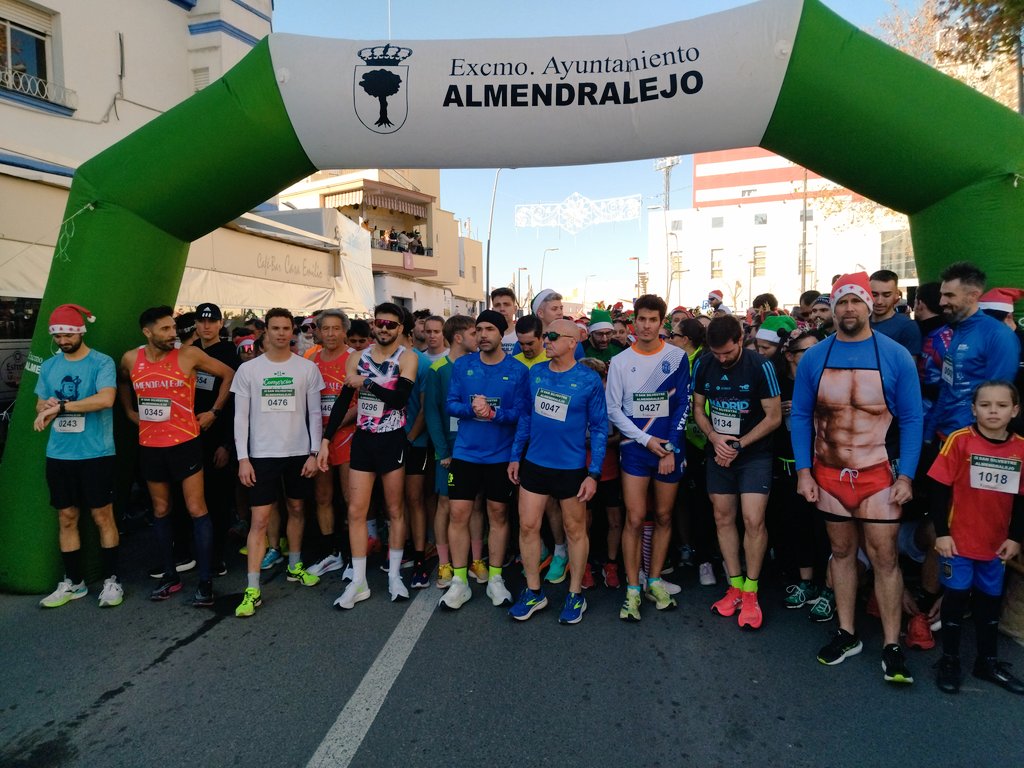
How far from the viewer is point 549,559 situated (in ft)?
16.0

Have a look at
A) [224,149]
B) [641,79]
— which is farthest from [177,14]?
[641,79]

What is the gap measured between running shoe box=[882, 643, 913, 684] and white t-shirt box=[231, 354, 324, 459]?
3.87 m

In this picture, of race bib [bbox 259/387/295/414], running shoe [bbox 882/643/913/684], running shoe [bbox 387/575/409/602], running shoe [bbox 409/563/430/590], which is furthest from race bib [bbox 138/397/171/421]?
running shoe [bbox 882/643/913/684]

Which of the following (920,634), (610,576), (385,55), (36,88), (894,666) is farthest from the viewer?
(36,88)

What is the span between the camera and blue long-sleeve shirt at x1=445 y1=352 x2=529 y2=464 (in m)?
4.10

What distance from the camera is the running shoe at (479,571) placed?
4.44 metres

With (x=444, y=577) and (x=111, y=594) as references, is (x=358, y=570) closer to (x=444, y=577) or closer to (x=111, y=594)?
(x=444, y=577)

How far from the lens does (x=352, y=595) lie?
4.09 metres

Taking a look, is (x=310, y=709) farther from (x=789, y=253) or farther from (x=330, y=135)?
(x=789, y=253)

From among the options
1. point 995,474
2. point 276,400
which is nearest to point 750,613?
point 995,474

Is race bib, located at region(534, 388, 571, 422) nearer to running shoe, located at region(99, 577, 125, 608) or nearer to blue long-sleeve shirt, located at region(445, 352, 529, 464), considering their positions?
blue long-sleeve shirt, located at region(445, 352, 529, 464)

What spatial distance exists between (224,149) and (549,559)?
4033 mm

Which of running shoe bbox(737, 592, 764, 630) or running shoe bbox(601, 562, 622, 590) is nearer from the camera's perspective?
running shoe bbox(737, 592, 764, 630)

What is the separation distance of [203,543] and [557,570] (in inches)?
103
